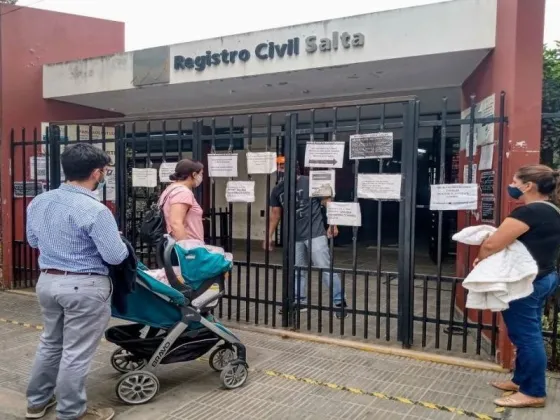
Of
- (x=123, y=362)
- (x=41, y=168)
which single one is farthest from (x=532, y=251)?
(x=41, y=168)

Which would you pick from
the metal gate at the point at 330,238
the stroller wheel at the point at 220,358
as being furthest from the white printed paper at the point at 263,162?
the stroller wheel at the point at 220,358

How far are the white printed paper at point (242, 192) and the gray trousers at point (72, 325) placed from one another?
226cm

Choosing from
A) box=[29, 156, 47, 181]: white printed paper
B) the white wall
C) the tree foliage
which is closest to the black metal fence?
the tree foliage

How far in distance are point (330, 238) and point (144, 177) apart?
7.45 ft

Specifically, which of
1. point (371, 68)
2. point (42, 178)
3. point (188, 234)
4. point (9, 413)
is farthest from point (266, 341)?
point (42, 178)

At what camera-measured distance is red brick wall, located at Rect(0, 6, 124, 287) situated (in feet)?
22.7

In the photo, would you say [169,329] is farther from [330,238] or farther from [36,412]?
[330,238]

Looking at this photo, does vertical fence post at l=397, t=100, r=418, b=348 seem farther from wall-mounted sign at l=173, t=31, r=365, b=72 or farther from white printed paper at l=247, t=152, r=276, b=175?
wall-mounted sign at l=173, t=31, r=365, b=72

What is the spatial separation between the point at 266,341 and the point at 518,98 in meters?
3.04

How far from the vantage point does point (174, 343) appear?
12.0ft

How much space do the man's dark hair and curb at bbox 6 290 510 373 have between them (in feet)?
8.88

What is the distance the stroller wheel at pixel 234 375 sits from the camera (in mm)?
3771

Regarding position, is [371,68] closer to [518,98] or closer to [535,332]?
[518,98]

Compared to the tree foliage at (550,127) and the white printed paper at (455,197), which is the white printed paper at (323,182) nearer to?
the white printed paper at (455,197)
